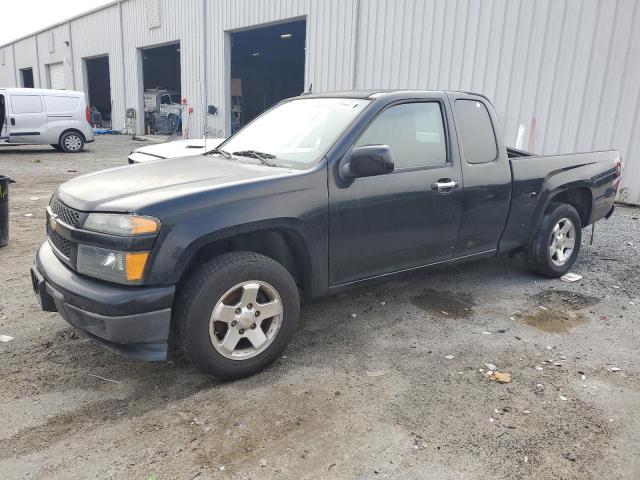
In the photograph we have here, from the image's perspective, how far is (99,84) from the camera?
3328cm

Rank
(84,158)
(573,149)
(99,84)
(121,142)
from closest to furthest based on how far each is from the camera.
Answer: (573,149) → (84,158) → (121,142) → (99,84)

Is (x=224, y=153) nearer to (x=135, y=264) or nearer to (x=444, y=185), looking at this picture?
(x=135, y=264)

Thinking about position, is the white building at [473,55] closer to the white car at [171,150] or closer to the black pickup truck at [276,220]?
the black pickup truck at [276,220]

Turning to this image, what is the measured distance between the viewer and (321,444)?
255 centimetres

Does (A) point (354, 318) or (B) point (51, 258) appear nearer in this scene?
(B) point (51, 258)

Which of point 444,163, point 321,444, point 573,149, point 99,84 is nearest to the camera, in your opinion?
point 321,444

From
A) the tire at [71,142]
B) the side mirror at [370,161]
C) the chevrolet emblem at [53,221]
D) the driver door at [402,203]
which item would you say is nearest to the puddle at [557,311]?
the driver door at [402,203]

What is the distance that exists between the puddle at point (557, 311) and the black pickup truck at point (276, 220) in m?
0.58

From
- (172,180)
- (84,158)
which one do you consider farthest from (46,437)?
(84,158)

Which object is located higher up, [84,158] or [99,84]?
[99,84]

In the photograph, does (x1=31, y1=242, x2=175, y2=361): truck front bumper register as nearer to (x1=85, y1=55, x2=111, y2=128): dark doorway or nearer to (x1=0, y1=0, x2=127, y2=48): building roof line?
(x1=0, y1=0, x2=127, y2=48): building roof line

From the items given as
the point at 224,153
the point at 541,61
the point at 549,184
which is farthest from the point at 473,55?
the point at 224,153

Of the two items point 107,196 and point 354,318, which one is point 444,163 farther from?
point 107,196

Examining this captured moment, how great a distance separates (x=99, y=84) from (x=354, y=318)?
34.4 meters
